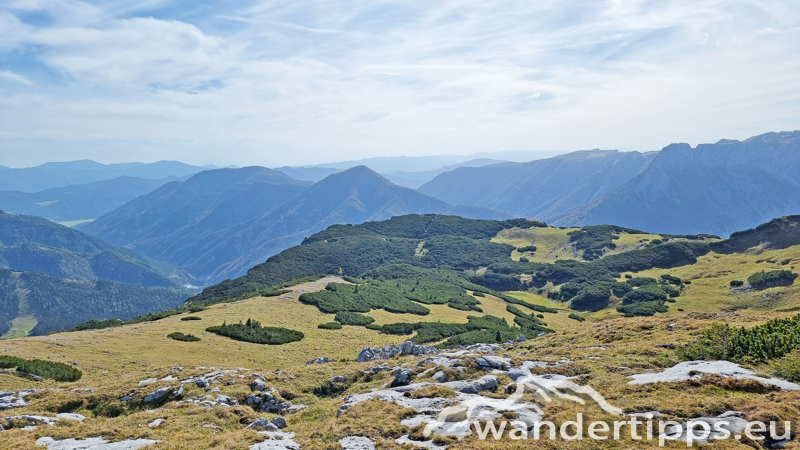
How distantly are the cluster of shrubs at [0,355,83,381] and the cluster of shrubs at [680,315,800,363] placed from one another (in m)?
40.6

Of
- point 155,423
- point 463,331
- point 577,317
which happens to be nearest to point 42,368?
point 155,423

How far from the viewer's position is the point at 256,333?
4728 cm

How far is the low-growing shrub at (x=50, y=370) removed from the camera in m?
28.3

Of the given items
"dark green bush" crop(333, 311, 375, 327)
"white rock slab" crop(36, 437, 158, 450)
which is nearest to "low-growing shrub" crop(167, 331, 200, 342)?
"dark green bush" crop(333, 311, 375, 327)

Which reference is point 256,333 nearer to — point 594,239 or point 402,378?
point 402,378

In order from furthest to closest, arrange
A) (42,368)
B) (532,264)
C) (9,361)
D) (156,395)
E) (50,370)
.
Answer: (532,264)
(9,361)
(42,368)
(50,370)
(156,395)

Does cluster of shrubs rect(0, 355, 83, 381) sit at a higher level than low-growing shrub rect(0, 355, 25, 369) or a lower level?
lower

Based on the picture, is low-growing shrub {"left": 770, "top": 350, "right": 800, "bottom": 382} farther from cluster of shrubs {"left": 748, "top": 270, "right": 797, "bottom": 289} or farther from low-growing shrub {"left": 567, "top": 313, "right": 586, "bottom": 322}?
cluster of shrubs {"left": 748, "top": 270, "right": 797, "bottom": 289}

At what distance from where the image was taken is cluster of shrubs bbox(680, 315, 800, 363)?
22.1 m

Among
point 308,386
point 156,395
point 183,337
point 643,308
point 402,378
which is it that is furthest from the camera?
point 643,308

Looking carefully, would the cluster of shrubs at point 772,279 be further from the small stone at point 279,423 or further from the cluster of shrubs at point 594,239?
the small stone at point 279,423

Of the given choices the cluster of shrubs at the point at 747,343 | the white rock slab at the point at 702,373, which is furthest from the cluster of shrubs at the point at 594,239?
the white rock slab at the point at 702,373

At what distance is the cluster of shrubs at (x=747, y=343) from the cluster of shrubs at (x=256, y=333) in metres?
38.3

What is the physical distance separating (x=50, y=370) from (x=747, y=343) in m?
44.5
